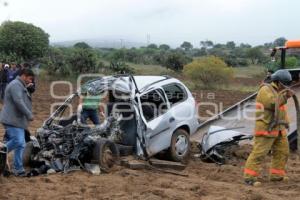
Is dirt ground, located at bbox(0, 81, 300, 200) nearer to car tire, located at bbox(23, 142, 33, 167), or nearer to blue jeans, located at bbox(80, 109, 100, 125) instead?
car tire, located at bbox(23, 142, 33, 167)

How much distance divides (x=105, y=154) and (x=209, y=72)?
23529mm

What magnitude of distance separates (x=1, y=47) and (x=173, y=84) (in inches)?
1187

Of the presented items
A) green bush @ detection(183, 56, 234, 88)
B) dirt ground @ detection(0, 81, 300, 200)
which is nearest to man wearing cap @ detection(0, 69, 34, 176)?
dirt ground @ detection(0, 81, 300, 200)

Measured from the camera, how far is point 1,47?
39438 mm

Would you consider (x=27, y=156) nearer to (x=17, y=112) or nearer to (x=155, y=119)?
(x=17, y=112)

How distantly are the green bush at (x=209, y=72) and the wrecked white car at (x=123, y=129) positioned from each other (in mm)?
20767

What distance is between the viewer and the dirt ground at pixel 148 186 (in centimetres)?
784

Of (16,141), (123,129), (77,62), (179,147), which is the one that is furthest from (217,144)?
(77,62)

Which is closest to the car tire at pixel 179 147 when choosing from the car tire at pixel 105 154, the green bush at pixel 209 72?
the car tire at pixel 105 154

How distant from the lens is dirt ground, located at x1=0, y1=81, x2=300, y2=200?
784cm

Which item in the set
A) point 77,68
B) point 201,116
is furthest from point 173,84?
point 77,68

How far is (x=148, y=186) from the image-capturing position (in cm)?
851

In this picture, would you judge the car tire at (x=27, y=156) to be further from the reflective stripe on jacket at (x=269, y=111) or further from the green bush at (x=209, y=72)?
the green bush at (x=209, y=72)

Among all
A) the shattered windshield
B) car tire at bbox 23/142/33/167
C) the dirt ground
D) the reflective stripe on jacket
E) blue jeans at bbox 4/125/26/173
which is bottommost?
the dirt ground
